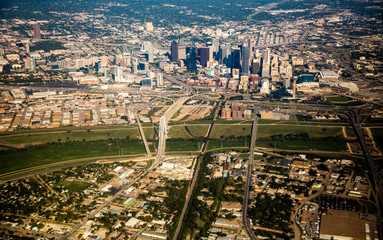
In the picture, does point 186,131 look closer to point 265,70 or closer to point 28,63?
point 265,70

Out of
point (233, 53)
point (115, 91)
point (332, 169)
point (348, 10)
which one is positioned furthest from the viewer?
point (348, 10)

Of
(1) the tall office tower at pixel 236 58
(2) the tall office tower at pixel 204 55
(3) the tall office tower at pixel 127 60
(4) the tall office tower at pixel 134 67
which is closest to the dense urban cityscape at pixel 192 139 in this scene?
(2) the tall office tower at pixel 204 55

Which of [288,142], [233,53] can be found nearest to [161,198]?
[288,142]

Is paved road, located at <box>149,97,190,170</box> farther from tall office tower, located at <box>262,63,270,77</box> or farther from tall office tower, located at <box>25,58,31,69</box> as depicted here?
tall office tower, located at <box>25,58,31,69</box>

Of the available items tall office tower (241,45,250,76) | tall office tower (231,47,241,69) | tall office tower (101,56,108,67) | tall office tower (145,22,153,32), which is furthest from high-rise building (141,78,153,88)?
tall office tower (145,22,153,32)

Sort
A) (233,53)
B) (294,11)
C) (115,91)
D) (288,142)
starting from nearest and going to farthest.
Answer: (288,142) → (115,91) → (233,53) → (294,11)

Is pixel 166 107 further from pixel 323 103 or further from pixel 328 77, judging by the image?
pixel 328 77
